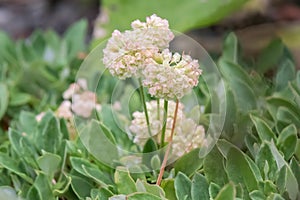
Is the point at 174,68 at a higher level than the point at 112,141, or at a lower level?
higher

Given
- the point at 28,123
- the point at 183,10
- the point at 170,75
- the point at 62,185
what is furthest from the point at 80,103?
the point at 183,10

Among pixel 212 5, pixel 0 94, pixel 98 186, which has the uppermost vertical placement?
pixel 212 5

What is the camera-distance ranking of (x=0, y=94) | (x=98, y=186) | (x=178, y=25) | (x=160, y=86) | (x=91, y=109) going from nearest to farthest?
(x=160, y=86), (x=98, y=186), (x=91, y=109), (x=0, y=94), (x=178, y=25)

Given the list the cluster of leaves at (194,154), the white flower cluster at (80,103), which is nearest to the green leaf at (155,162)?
the cluster of leaves at (194,154)

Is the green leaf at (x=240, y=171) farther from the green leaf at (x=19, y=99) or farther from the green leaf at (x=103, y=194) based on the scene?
the green leaf at (x=19, y=99)

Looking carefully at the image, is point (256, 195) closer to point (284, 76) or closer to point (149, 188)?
point (149, 188)

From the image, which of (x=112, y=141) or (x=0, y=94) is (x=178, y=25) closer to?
(x=0, y=94)

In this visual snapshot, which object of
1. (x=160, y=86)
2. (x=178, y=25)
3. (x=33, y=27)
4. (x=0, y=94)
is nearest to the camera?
(x=160, y=86)

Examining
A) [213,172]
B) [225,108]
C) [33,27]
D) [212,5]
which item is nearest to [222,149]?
[213,172]
